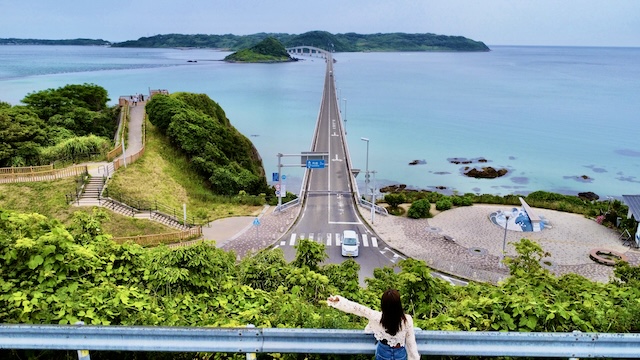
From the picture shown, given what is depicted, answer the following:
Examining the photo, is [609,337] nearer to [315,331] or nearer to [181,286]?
[315,331]

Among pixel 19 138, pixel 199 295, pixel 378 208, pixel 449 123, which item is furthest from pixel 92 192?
pixel 449 123

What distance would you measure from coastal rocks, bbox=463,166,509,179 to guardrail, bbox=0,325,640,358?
5322 cm

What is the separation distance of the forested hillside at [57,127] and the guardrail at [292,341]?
33509mm

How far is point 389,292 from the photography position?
4.10 metres

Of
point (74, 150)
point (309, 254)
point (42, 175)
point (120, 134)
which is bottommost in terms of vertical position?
point (42, 175)

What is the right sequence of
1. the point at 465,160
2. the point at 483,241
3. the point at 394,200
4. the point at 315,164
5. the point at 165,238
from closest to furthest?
the point at 165,238
the point at 483,241
the point at 394,200
the point at 315,164
the point at 465,160

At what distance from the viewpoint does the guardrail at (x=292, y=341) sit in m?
4.00

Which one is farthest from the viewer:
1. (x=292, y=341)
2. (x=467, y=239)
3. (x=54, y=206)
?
(x=467, y=239)

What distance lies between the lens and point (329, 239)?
2923 cm

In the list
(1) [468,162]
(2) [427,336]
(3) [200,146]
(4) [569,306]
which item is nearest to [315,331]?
(2) [427,336]

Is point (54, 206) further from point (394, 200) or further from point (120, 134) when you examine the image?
point (394, 200)

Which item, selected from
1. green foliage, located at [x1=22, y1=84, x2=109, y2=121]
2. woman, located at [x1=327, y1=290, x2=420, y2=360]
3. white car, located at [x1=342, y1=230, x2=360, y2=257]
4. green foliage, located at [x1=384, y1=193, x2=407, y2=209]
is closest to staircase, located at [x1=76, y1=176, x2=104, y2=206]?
white car, located at [x1=342, y1=230, x2=360, y2=257]

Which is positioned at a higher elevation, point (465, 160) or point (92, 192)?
point (92, 192)

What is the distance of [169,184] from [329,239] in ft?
46.4
